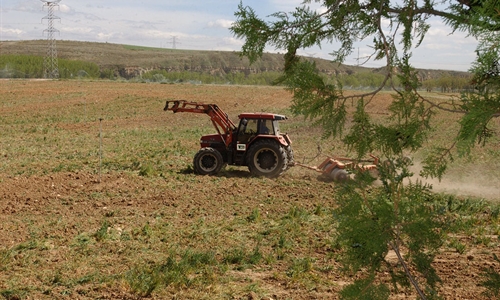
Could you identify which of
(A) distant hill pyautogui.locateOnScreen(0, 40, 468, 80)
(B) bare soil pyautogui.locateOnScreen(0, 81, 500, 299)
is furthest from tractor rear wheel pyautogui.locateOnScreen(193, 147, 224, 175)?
(A) distant hill pyautogui.locateOnScreen(0, 40, 468, 80)

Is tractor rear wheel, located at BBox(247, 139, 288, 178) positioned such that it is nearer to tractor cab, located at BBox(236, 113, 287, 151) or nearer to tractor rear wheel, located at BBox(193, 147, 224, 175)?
tractor cab, located at BBox(236, 113, 287, 151)

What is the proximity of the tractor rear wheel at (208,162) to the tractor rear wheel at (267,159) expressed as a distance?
77 centimetres

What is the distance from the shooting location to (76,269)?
792cm

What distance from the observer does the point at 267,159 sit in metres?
15.0

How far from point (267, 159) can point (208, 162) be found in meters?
1.52

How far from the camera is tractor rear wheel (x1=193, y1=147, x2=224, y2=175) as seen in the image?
15039 mm

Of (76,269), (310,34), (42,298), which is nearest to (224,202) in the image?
(76,269)

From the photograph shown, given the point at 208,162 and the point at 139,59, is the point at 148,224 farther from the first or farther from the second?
the point at 139,59

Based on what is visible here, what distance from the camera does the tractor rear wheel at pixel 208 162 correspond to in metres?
15.0

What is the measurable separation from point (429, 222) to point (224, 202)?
25.8 ft

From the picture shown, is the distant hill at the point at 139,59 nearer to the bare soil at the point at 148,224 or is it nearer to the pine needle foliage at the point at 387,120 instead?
the bare soil at the point at 148,224

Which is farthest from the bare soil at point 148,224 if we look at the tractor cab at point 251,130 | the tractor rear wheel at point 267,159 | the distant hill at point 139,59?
the distant hill at point 139,59

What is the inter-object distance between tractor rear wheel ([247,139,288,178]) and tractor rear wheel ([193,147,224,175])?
2.52ft

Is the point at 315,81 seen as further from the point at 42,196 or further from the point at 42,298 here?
the point at 42,196
